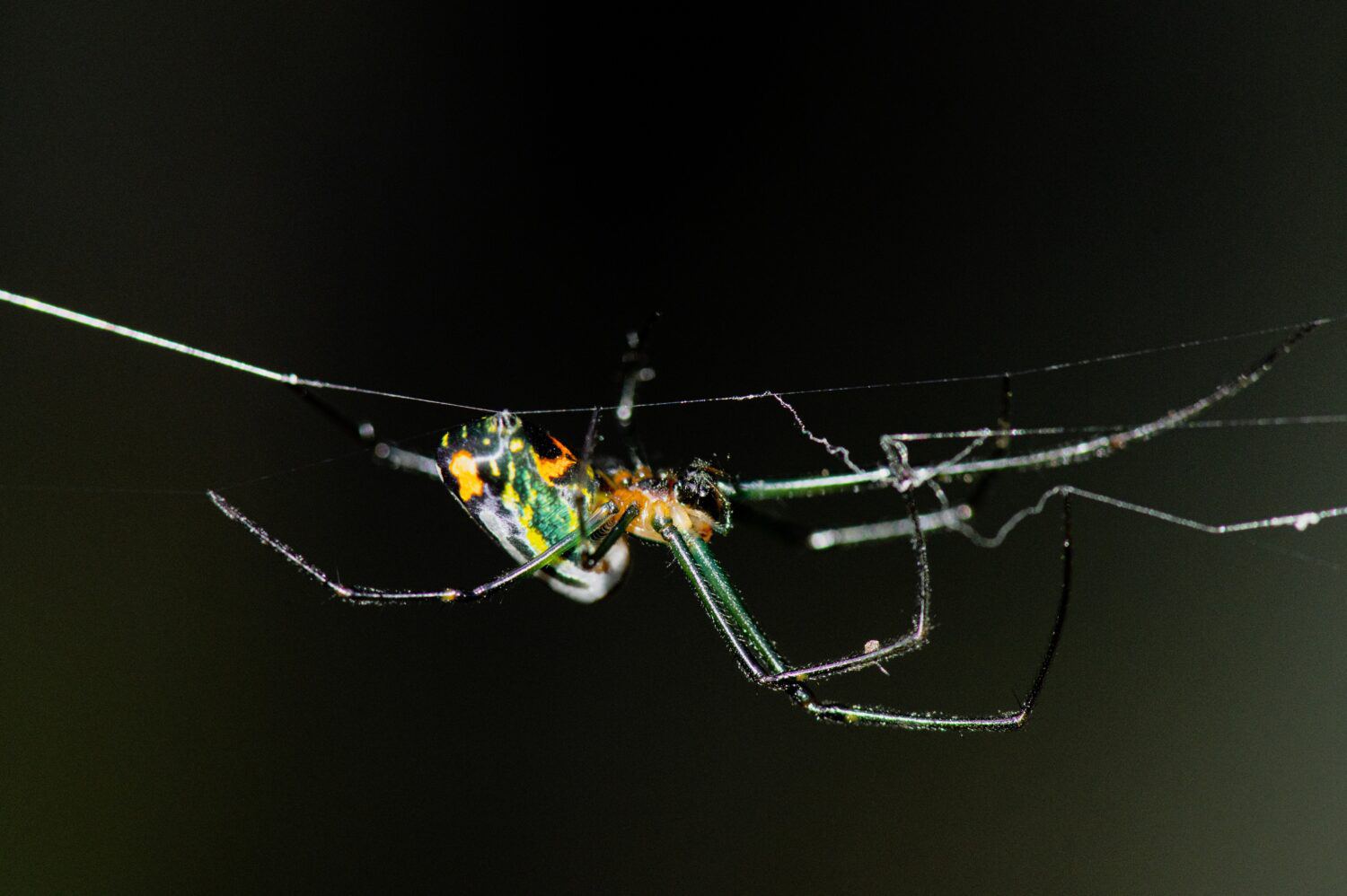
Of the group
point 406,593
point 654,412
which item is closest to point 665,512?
point 406,593

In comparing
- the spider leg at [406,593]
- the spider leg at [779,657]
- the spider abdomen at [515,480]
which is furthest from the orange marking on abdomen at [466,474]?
the spider leg at [779,657]

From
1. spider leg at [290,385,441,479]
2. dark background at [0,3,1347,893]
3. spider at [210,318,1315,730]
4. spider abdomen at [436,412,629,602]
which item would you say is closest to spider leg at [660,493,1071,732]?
spider at [210,318,1315,730]

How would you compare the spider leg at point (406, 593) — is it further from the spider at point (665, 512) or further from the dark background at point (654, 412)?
the dark background at point (654, 412)

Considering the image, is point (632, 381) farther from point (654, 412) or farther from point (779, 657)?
point (654, 412)

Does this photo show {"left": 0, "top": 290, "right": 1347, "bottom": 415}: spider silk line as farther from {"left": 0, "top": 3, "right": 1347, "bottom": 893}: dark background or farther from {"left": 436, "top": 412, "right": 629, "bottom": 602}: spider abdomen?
{"left": 0, "top": 3, "right": 1347, "bottom": 893}: dark background

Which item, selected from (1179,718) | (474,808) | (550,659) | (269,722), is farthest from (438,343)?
(1179,718)

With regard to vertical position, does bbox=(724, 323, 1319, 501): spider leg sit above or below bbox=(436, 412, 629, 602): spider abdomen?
below

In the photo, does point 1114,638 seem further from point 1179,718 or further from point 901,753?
point 901,753
